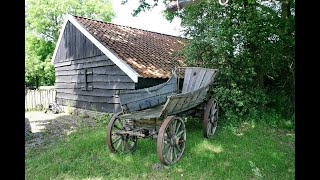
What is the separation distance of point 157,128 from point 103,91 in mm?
5733

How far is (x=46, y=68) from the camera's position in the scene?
1104 inches

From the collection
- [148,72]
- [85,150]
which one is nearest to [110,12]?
[148,72]

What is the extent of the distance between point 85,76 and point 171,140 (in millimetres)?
7520

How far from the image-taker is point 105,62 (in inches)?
408

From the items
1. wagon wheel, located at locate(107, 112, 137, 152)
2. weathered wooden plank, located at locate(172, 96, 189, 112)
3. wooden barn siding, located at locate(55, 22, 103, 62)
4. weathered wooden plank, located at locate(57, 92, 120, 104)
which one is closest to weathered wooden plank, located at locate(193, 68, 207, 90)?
weathered wooden plank, located at locate(172, 96, 189, 112)

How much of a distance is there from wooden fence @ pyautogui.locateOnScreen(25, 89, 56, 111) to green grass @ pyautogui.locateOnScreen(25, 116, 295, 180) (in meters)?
8.48

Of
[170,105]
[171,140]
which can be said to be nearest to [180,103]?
[170,105]

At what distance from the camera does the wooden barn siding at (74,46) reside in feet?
37.0

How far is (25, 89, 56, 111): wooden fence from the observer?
14930mm

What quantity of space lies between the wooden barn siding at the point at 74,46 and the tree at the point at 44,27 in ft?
51.2

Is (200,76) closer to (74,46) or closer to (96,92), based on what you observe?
(96,92)

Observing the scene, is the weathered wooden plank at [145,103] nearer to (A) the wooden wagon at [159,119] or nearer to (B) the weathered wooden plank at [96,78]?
(A) the wooden wagon at [159,119]

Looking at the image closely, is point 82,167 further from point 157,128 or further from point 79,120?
point 79,120

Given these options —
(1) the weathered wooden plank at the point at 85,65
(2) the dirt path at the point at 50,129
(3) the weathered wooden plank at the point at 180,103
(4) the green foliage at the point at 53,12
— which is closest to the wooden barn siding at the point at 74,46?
(1) the weathered wooden plank at the point at 85,65
